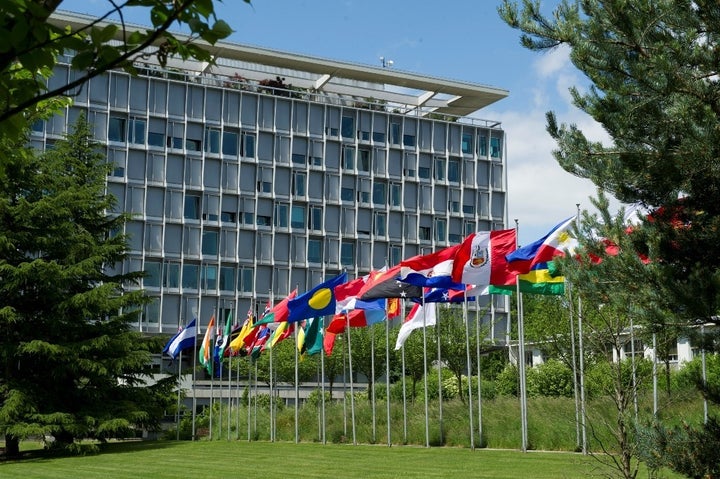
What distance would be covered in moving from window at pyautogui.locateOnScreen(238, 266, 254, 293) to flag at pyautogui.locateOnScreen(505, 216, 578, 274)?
53.7 m

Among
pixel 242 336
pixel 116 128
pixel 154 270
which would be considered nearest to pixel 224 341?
pixel 242 336

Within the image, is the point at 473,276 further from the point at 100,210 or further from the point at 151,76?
the point at 151,76

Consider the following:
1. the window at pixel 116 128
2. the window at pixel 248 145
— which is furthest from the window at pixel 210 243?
the window at pixel 116 128

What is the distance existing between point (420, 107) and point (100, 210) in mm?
48838

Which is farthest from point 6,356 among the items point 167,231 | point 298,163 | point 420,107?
point 420,107

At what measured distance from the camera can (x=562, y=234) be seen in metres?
25.2

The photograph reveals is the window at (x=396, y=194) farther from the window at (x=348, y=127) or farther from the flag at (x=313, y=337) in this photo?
the flag at (x=313, y=337)

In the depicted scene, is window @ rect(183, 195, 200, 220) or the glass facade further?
window @ rect(183, 195, 200, 220)

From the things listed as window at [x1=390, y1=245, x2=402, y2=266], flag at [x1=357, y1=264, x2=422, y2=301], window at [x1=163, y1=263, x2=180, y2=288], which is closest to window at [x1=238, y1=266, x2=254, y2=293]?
window at [x1=163, y1=263, x2=180, y2=288]

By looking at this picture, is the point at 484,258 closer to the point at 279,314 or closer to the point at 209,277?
the point at 279,314

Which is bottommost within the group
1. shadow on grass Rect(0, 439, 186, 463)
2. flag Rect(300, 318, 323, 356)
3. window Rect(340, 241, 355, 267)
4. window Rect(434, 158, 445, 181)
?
shadow on grass Rect(0, 439, 186, 463)

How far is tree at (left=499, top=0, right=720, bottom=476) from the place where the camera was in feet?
32.7

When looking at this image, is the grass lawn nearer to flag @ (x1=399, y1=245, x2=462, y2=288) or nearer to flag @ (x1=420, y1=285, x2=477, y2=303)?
flag @ (x1=399, y1=245, x2=462, y2=288)

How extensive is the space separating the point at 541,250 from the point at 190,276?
55.0 meters
